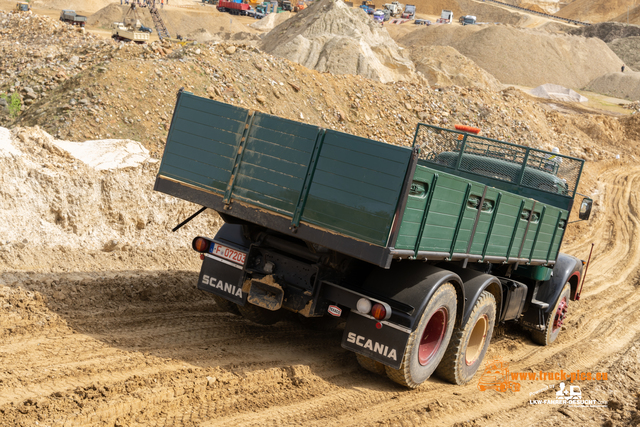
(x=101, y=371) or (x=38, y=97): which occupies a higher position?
(x=38, y=97)

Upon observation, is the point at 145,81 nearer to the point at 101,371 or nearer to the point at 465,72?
the point at 101,371

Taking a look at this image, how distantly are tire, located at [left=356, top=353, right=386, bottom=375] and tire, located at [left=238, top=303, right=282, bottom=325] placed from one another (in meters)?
1.38

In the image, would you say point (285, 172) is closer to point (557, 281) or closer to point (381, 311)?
point (381, 311)

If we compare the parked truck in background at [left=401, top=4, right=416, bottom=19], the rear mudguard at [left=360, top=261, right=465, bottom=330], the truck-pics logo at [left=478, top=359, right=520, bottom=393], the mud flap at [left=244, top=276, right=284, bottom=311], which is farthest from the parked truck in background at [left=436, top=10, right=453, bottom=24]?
the mud flap at [left=244, top=276, right=284, bottom=311]

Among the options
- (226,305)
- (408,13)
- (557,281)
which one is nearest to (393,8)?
(408,13)

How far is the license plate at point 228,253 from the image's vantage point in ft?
19.1

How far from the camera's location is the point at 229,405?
15.5 ft

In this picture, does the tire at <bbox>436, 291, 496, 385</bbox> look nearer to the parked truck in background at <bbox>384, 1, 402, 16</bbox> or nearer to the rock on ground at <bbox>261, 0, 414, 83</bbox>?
the rock on ground at <bbox>261, 0, 414, 83</bbox>

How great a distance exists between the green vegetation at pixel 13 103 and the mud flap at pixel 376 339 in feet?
40.2

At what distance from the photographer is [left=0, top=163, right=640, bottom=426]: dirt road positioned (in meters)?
4.47

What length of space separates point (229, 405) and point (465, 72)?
2882 cm

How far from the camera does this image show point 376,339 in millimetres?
5266

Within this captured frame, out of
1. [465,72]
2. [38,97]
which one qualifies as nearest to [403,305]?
[38,97]

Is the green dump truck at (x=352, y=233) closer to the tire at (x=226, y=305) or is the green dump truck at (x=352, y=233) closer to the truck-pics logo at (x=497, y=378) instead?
the tire at (x=226, y=305)
